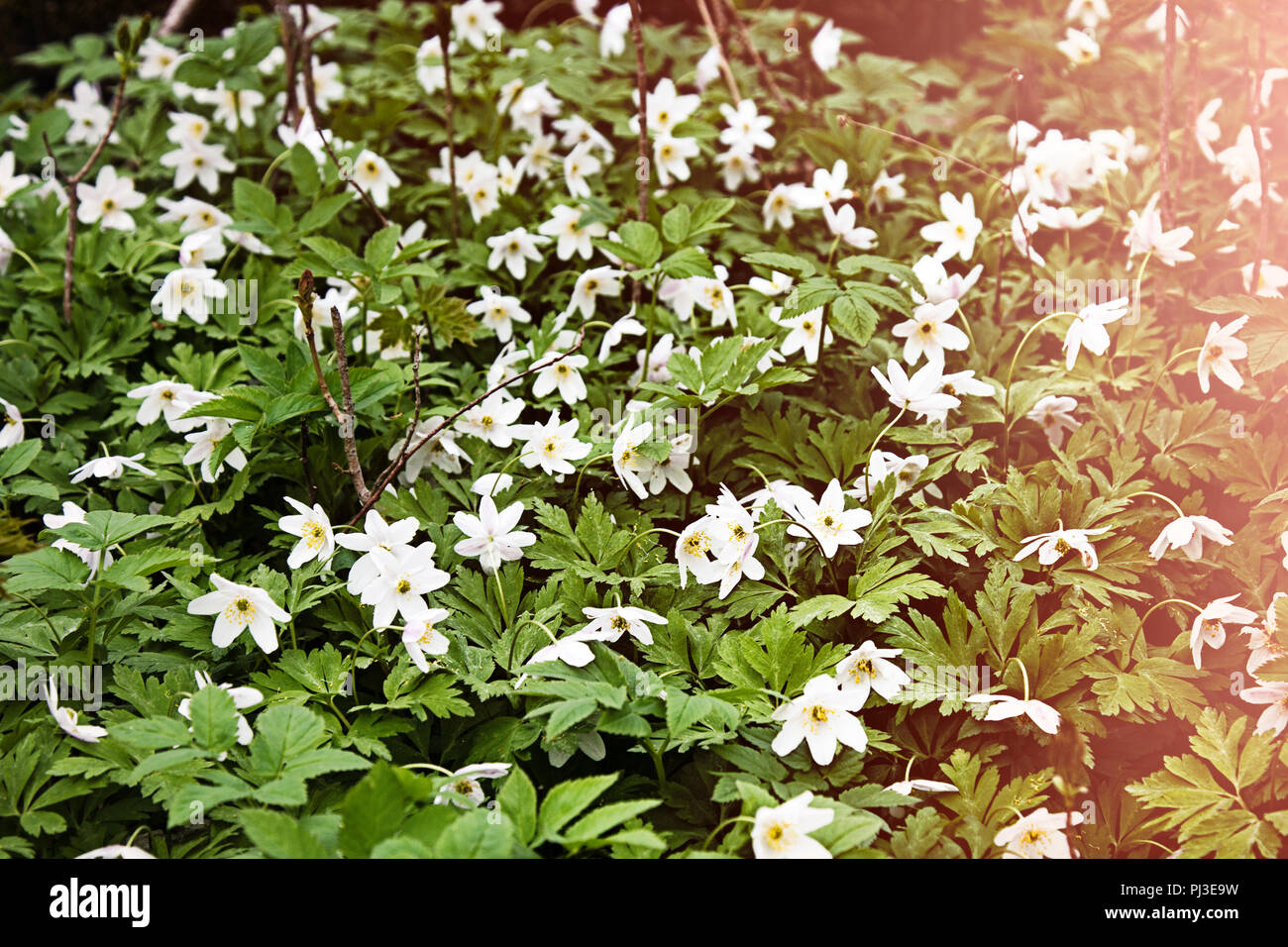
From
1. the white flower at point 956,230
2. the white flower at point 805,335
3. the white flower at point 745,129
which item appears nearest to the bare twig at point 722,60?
the white flower at point 745,129

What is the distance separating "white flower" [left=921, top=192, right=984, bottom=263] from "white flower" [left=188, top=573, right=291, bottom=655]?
6.70ft

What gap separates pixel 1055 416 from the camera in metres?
2.57

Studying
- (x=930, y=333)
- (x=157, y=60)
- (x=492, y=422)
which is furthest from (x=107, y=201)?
(x=930, y=333)

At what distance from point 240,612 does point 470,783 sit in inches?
24.3

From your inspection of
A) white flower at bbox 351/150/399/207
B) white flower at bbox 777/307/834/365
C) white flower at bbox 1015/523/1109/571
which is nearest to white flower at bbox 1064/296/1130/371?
white flower at bbox 1015/523/1109/571

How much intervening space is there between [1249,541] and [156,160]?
12.7 feet

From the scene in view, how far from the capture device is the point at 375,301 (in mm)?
2658

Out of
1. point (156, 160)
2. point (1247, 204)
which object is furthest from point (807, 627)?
point (156, 160)

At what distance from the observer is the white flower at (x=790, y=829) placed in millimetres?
1567

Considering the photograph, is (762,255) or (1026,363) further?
(1026,363)

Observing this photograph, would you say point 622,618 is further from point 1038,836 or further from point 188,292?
point 188,292

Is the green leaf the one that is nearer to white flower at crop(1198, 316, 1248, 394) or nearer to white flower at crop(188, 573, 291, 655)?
white flower at crop(188, 573, 291, 655)

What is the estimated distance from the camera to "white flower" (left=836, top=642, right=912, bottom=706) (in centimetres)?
196
